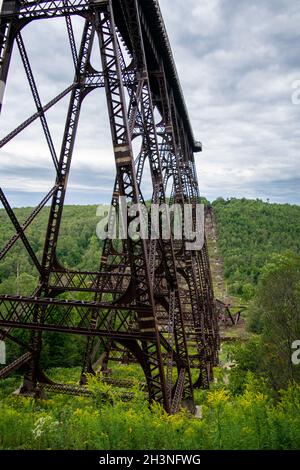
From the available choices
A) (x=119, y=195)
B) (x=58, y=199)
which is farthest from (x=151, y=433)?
(x=58, y=199)

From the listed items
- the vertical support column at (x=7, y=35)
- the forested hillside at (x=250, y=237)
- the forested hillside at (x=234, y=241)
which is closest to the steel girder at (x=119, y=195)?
the vertical support column at (x=7, y=35)

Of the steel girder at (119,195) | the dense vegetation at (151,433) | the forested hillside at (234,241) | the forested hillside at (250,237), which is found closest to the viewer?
the dense vegetation at (151,433)

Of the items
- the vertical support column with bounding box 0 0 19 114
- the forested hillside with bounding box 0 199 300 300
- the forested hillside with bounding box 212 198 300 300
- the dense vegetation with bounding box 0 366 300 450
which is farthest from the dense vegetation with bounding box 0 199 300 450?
the forested hillside with bounding box 212 198 300 300

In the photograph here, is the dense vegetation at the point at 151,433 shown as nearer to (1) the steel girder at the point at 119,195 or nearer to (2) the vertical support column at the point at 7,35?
(1) the steel girder at the point at 119,195

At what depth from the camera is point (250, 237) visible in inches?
2717

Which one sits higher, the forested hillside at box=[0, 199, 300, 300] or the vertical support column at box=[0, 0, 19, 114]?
the vertical support column at box=[0, 0, 19, 114]

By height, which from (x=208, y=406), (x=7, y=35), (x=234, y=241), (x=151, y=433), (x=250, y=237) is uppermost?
(x=7, y=35)

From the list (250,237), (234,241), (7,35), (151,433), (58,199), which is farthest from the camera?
(250,237)

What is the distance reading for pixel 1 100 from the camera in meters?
6.90

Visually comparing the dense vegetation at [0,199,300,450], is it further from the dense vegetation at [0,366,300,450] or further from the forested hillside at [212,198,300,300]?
the forested hillside at [212,198,300,300]

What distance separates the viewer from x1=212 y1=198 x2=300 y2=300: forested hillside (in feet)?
180

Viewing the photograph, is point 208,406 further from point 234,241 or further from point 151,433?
point 234,241

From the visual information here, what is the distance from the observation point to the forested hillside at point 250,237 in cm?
5494
